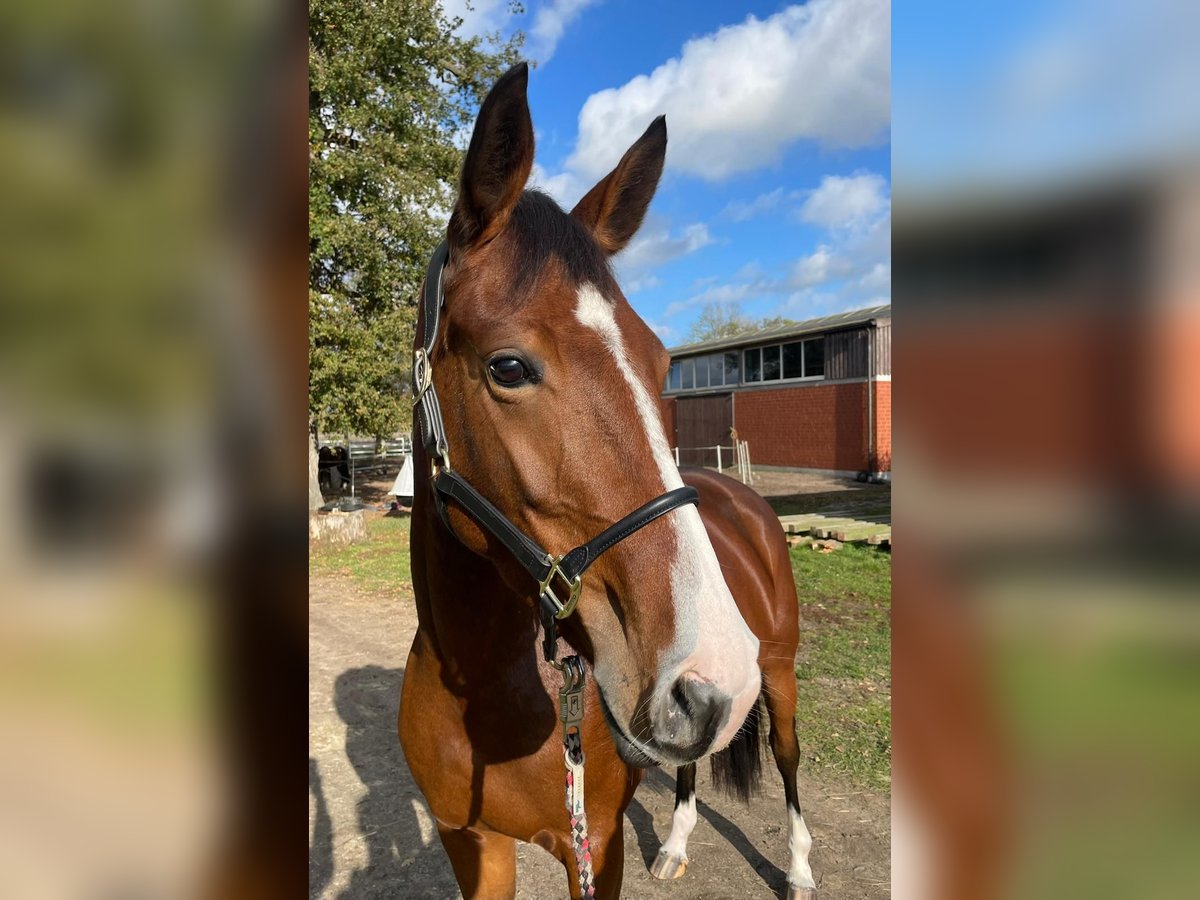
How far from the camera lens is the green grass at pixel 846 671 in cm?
451

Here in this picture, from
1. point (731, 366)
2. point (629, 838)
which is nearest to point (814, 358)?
point (731, 366)

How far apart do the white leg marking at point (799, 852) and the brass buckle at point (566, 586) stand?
278 cm

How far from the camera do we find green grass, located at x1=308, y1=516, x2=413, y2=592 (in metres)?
10.1

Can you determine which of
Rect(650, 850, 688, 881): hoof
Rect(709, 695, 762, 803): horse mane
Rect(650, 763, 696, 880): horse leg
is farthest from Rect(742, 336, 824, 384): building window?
Rect(650, 850, 688, 881): hoof

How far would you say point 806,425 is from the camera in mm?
22750

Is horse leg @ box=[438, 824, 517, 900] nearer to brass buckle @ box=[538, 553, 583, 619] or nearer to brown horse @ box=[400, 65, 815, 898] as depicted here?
brown horse @ box=[400, 65, 815, 898]

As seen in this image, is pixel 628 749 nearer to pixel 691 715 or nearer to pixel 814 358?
pixel 691 715

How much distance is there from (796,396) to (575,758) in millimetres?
22655

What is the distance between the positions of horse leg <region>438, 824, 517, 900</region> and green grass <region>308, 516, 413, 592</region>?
24.0ft

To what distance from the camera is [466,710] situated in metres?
2.19
